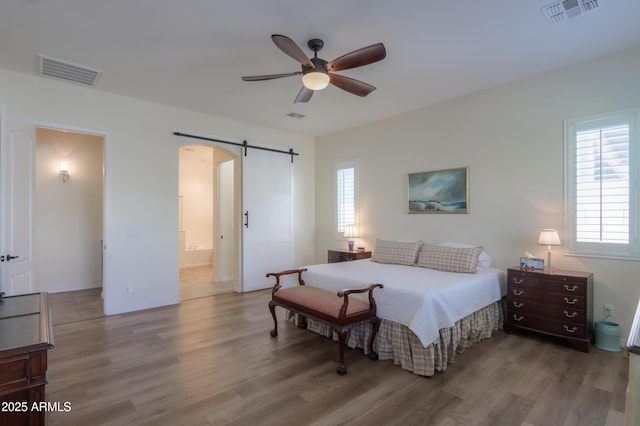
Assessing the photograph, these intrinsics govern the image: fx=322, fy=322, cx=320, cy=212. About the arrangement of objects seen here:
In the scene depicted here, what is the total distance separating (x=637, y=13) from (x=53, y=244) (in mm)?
8203

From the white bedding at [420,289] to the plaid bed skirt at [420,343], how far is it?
0.33 ft

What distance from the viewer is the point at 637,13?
Result: 267 cm

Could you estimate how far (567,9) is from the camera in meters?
2.61

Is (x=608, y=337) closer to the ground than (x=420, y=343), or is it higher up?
closer to the ground

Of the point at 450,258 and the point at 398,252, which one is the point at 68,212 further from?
the point at 450,258

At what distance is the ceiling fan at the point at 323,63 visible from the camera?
101 inches

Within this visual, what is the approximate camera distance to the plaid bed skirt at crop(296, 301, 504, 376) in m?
2.75

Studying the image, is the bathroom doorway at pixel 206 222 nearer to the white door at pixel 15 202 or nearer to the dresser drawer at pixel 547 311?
the white door at pixel 15 202

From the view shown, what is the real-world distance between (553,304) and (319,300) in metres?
2.44

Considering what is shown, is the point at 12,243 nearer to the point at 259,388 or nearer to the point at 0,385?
the point at 0,385

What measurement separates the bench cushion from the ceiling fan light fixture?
203cm

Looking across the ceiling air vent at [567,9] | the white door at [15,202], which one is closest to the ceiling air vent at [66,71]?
the white door at [15,202]

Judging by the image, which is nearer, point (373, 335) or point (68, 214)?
point (373, 335)

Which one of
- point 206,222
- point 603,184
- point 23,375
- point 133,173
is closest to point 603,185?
point 603,184
